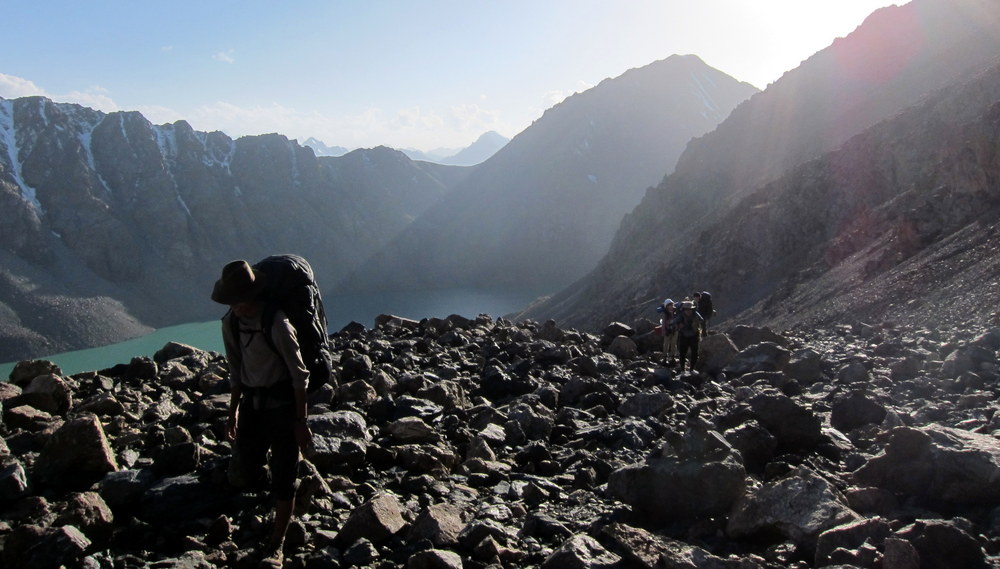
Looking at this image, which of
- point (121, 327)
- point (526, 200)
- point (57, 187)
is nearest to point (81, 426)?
point (121, 327)

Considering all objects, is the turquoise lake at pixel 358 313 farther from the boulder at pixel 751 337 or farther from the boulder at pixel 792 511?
the boulder at pixel 792 511

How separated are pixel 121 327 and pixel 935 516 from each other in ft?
434

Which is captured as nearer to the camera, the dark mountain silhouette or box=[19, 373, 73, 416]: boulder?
box=[19, 373, 73, 416]: boulder

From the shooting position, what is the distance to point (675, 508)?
4684 millimetres

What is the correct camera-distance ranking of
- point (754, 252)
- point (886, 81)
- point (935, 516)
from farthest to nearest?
1. point (886, 81)
2. point (754, 252)
3. point (935, 516)

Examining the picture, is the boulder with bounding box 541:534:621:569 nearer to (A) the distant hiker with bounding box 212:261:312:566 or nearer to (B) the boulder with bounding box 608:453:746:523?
(B) the boulder with bounding box 608:453:746:523

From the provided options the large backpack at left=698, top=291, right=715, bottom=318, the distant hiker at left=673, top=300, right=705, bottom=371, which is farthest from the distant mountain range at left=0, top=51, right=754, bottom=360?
the distant hiker at left=673, top=300, right=705, bottom=371

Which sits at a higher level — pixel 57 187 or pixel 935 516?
pixel 57 187

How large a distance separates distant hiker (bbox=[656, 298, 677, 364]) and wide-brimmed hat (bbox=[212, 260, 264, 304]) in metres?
9.78

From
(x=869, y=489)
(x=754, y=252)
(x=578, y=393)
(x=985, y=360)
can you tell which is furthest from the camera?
(x=754, y=252)

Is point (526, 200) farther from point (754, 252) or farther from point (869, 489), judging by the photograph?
point (869, 489)

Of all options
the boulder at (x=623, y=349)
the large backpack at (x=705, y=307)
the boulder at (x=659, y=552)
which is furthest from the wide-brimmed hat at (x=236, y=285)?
the large backpack at (x=705, y=307)

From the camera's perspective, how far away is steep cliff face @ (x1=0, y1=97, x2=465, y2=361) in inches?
4695

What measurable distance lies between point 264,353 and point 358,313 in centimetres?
11384
